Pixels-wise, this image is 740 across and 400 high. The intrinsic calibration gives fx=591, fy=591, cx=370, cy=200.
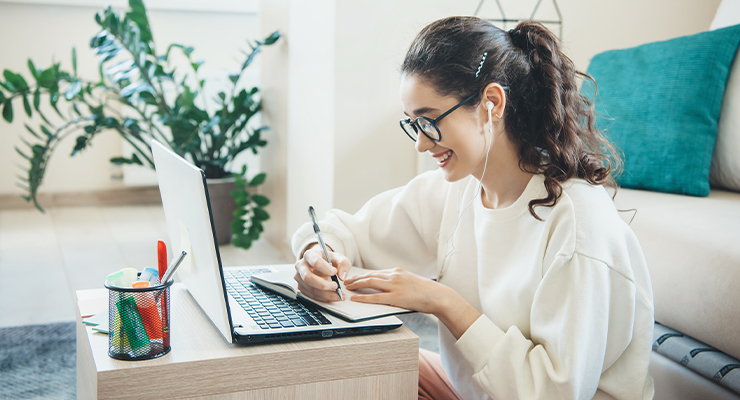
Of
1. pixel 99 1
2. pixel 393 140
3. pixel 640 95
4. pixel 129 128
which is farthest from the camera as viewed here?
pixel 99 1

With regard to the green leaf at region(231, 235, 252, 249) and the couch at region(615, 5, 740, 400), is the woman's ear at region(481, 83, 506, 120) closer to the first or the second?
the couch at region(615, 5, 740, 400)

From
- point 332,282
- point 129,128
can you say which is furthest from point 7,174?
point 332,282

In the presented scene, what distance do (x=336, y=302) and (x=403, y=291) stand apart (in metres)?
0.09

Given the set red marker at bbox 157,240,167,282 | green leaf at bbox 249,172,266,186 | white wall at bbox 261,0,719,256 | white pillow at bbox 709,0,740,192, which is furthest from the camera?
green leaf at bbox 249,172,266,186

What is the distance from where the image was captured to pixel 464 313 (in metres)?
0.82

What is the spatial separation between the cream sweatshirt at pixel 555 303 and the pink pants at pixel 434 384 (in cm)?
5

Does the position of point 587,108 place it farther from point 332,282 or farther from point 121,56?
point 121,56

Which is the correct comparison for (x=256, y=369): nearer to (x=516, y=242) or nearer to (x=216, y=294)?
(x=216, y=294)

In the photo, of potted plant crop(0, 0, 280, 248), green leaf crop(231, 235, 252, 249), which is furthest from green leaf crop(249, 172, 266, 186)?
green leaf crop(231, 235, 252, 249)

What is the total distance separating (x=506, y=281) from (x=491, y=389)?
Result: 18 centimetres

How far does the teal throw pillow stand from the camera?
1416 millimetres

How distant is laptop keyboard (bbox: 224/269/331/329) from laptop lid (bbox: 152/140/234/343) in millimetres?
55

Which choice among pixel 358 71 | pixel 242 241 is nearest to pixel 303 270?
pixel 358 71

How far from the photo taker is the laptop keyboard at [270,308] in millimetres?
729
